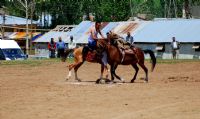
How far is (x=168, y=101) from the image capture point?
14.0m

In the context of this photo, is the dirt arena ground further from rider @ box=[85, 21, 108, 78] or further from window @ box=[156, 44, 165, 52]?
window @ box=[156, 44, 165, 52]

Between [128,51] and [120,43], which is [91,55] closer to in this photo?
[120,43]

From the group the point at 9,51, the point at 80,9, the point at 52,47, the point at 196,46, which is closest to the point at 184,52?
the point at 196,46

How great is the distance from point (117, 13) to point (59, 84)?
61.8 metres

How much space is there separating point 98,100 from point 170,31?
1444 inches

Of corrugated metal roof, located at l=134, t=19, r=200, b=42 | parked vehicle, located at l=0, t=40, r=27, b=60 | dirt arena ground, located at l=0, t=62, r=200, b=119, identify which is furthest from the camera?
corrugated metal roof, located at l=134, t=19, r=200, b=42

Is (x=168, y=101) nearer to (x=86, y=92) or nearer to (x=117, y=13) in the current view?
(x=86, y=92)

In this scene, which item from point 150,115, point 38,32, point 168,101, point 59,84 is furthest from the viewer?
point 38,32

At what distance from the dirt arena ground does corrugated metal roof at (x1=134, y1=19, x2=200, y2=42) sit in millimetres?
28313

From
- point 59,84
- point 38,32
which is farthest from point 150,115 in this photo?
point 38,32

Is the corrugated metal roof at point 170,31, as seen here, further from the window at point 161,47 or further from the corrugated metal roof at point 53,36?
the corrugated metal roof at point 53,36

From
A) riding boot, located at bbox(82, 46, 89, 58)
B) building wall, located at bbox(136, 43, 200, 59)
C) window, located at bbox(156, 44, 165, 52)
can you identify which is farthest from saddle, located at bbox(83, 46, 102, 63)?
window, located at bbox(156, 44, 165, 52)

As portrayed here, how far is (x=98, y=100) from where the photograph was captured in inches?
575

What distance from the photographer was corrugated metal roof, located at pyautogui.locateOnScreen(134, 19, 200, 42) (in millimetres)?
49000
